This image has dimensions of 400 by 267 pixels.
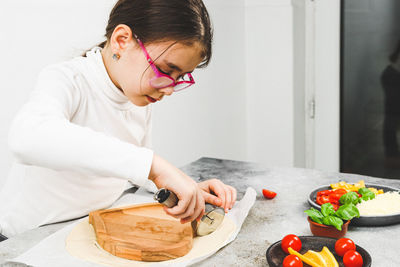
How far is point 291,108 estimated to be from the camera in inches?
116

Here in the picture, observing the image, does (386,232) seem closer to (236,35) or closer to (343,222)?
(343,222)

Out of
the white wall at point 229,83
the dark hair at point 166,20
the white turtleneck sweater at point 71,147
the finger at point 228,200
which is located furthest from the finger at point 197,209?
the white wall at point 229,83

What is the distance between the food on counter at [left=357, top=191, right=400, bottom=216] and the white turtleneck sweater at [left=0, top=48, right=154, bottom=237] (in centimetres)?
55

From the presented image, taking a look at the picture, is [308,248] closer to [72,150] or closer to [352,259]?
[352,259]

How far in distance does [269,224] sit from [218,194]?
162 mm

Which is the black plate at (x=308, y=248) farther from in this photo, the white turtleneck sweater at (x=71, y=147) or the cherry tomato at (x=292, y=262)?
the white turtleneck sweater at (x=71, y=147)

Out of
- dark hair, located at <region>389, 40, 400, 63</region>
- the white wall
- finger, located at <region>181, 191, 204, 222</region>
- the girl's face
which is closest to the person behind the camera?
finger, located at <region>181, 191, 204, 222</region>

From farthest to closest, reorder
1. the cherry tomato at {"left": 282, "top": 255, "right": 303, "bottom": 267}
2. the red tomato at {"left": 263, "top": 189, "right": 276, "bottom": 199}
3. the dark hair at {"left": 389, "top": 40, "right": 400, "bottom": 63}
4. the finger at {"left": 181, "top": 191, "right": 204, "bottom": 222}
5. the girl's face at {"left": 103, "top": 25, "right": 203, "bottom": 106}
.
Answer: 1. the dark hair at {"left": 389, "top": 40, "right": 400, "bottom": 63}
2. the red tomato at {"left": 263, "top": 189, "right": 276, "bottom": 199}
3. the girl's face at {"left": 103, "top": 25, "right": 203, "bottom": 106}
4. the finger at {"left": 181, "top": 191, "right": 204, "bottom": 222}
5. the cherry tomato at {"left": 282, "top": 255, "right": 303, "bottom": 267}

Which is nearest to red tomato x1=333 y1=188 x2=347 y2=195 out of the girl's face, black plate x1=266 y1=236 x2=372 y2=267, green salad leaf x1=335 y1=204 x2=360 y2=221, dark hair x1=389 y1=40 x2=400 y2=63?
green salad leaf x1=335 y1=204 x2=360 y2=221

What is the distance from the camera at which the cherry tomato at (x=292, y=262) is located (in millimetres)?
804

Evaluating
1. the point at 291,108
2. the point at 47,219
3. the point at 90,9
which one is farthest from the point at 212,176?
the point at 291,108

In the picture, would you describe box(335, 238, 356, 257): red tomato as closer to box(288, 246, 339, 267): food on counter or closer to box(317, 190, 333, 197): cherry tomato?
box(288, 246, 339, 267): food on counter

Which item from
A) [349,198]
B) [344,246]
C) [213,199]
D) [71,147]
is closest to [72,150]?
[71,147]

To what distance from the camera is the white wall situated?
174 centimetres
